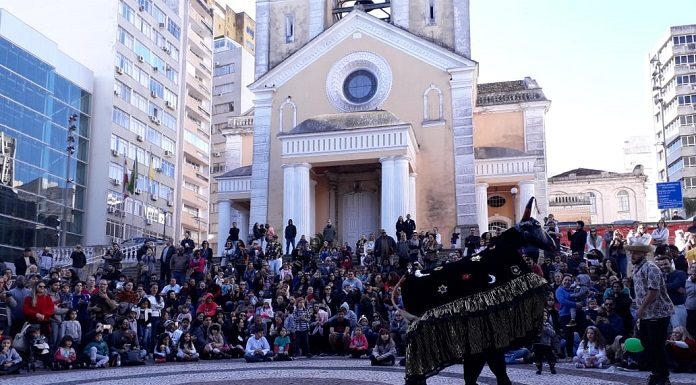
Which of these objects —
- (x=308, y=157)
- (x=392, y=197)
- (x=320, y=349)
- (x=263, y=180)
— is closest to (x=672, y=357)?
(x=320, y=349)

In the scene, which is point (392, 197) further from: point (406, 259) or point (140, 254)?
point (140, 254)

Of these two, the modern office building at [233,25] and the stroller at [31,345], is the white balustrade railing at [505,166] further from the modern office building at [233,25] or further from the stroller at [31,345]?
the modern office building at [233,25]

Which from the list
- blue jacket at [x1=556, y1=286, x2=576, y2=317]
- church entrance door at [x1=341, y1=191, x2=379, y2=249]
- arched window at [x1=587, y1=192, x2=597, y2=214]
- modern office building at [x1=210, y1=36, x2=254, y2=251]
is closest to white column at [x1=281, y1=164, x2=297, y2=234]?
church entrance door at [x1=341, y1=191, x2=379, y2=249]

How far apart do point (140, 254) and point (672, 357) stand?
667 inches

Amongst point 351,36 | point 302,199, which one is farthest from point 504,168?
point 302,199

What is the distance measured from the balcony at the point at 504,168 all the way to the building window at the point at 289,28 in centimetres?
1038

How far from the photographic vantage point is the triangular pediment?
30156mm

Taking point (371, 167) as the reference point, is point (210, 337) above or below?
below

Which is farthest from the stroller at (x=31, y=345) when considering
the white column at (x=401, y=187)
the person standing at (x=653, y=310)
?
the white column at (x=401, y=187)

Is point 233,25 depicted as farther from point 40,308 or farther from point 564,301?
point 564,301

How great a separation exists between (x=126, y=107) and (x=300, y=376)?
4388 centimetres

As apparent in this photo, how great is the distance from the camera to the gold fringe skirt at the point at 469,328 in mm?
6219

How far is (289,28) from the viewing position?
33.8 m

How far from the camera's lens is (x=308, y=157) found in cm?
2708
